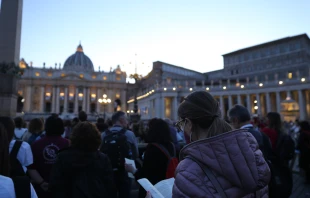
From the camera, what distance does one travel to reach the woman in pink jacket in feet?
4.54

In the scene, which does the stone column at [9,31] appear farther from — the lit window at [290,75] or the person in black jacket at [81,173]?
the lit window at [290,75]

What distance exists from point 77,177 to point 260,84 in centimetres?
5148

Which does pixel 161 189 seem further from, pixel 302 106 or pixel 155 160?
pixel 302 106

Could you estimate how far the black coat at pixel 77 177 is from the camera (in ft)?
8.98

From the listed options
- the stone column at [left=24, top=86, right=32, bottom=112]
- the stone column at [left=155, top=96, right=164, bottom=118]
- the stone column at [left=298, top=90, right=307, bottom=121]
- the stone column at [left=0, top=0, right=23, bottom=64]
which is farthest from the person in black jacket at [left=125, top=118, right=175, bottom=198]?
the stone column at [left=24, top=86, right=32, bottom=112]

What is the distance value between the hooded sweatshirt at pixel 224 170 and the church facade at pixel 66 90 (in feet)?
252

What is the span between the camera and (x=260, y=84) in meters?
48.1

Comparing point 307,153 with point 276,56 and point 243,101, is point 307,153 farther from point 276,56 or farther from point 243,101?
point 276,56

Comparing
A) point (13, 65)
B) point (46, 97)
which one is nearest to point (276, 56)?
point (13, 65)

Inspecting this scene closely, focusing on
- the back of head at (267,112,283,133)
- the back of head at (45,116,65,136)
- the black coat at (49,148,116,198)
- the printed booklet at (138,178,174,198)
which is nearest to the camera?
the printed booklet at (138,178,174,198)

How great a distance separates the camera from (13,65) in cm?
1101

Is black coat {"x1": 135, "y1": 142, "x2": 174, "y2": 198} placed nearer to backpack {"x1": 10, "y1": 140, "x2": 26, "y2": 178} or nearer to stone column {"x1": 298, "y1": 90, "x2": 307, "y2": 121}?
backpack {"x1": 10, "y1": 140, "x2": 26, "y2": 178}

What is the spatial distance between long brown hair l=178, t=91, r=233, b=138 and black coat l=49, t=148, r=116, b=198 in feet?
5.47

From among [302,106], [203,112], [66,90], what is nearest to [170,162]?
[203,112]
